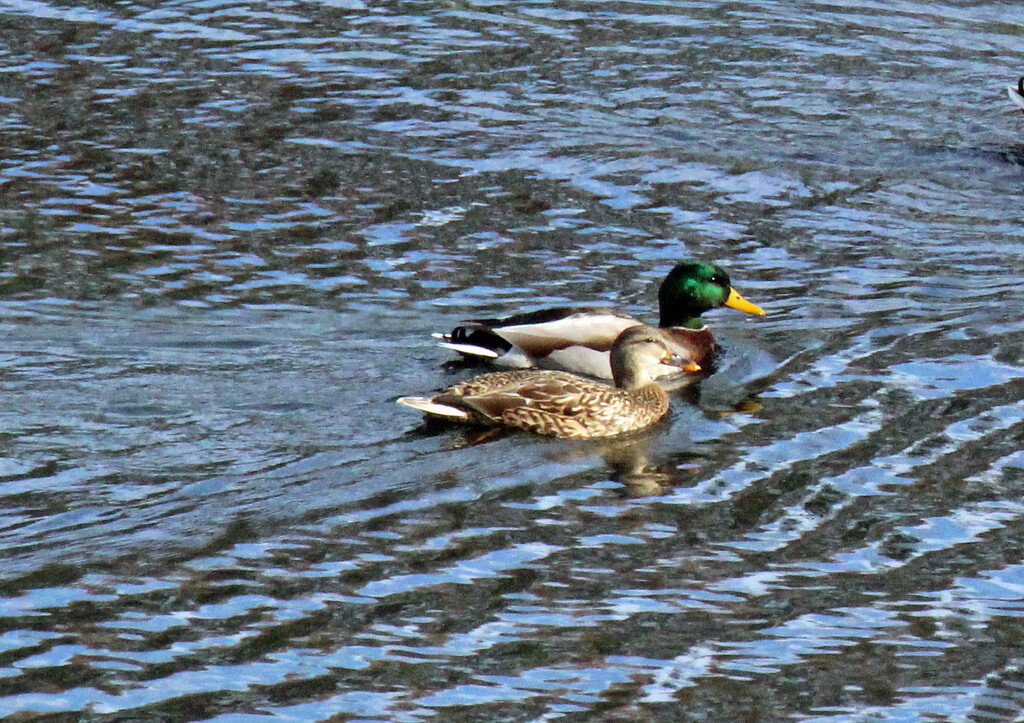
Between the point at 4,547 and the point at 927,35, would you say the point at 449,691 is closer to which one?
A: the point at 4,547

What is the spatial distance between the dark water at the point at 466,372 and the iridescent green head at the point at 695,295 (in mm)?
319

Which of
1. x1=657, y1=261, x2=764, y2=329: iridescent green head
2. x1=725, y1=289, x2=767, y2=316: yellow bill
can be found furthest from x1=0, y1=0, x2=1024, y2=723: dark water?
x1=657, y1=261, x2=764, y2=329: iridescent green head

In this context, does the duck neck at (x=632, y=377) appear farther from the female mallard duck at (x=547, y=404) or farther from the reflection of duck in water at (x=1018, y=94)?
the reflection of duck in water at (x=1018, y=94)

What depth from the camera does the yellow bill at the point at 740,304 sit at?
11609 mm

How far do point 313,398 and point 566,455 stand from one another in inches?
56.0

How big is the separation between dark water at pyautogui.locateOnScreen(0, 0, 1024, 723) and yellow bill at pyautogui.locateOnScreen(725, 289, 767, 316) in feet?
0.60

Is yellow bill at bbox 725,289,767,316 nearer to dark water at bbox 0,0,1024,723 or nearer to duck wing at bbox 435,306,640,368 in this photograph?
dark water at bbox 0,0,1024,723

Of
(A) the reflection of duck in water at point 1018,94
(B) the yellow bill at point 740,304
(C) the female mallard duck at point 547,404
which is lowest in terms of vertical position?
(C) the female mallard duck at point 547,404

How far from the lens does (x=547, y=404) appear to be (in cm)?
→ 1001

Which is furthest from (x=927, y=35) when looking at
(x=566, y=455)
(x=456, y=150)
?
(x=566, y=455)

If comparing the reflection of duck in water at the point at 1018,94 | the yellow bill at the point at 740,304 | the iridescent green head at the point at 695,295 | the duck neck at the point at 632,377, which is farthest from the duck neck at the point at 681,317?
the reflection of duck in water at the point at 1018,94

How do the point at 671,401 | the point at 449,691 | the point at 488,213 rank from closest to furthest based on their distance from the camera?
1. the point at 449,691
2. the point at 671,401
3. the point at 488,213

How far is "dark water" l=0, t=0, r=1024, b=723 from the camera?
23.3 feet

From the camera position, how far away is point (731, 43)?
17.5 meters
